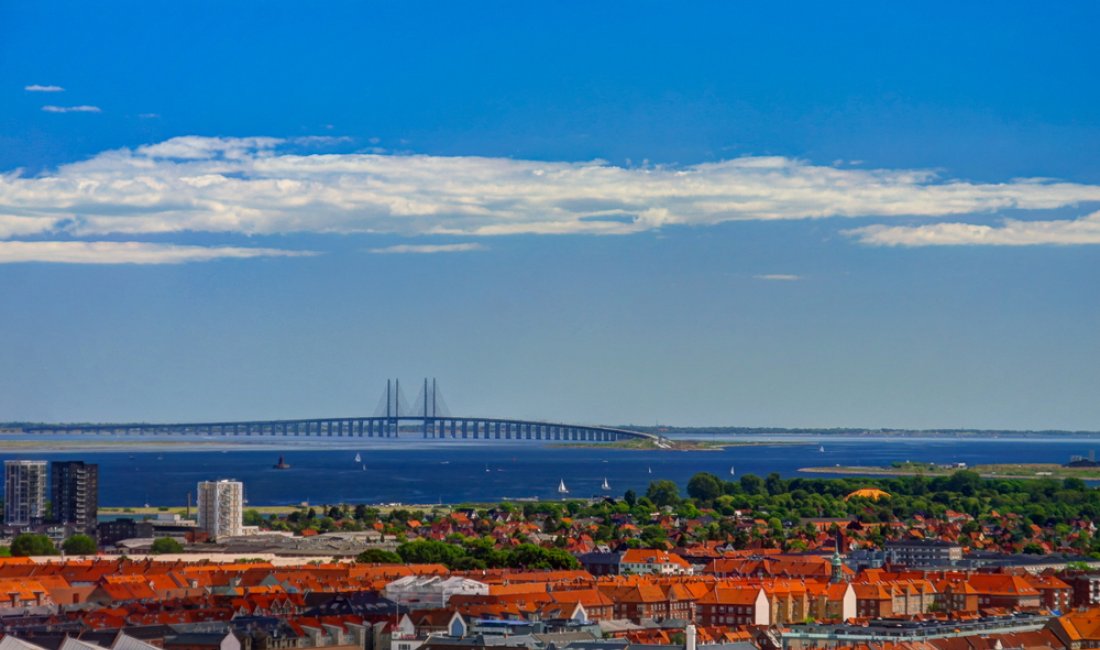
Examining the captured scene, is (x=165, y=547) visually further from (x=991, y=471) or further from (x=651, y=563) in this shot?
(x=991, y=471)

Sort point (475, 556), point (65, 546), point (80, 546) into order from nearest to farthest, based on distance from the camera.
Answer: point (475, 556) < point (80, 546) < point (65, 546)

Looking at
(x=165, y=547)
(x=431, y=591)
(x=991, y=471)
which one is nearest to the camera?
(x=431, y=591)

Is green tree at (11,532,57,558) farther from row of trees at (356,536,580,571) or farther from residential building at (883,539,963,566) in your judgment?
residential building at (883,539,963,566)

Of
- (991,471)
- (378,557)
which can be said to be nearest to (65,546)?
(378,557)

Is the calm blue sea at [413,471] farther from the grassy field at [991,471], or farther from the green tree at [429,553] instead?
the green tree at [429,553]

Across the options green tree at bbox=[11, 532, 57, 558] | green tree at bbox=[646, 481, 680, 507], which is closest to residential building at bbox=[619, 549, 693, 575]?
green tree at bbox=[11, 532, 57, 558]

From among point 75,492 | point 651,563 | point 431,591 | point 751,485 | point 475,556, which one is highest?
point 751,485

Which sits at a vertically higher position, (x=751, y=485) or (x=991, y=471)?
(x=991, y=471)
